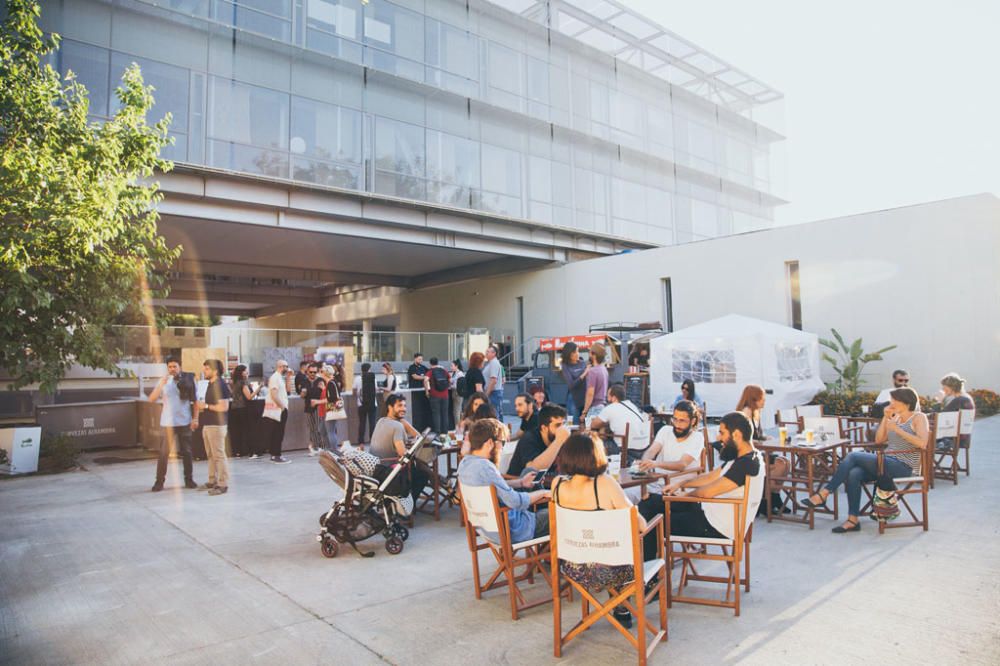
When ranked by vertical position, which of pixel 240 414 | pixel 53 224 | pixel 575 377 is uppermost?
pixel 53 224

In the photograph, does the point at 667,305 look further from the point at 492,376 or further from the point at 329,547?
the point at 329,547

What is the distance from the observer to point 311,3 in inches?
771

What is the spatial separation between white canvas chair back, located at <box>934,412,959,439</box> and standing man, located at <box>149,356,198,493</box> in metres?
9.14

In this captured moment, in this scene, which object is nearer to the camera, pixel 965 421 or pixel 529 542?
pixel 529 542

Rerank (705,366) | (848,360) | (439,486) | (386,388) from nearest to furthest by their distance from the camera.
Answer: (439,486) < (386,388) < (705,366) < (848,360)

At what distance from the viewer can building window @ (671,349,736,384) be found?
16.0 metres

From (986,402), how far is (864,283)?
4598 millimetres

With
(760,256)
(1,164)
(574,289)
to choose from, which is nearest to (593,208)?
(574,289)

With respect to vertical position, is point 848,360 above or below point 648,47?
below

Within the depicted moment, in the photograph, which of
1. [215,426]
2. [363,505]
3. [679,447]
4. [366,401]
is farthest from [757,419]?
[366,401]

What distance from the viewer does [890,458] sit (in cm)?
606

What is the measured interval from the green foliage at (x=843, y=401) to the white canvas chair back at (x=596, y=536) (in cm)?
1506

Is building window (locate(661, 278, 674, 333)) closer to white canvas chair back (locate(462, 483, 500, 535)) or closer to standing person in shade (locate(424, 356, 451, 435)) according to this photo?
standing person in shade (locate(424, 356, 451, 435))

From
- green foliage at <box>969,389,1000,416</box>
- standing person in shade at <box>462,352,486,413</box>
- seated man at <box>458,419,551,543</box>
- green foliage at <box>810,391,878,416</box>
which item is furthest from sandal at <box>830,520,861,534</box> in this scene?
green foliage at <box>969,389,1000,416</box>
